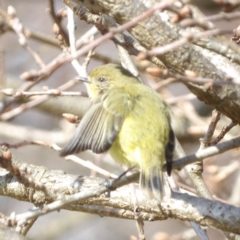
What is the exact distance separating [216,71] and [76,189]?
0.95m

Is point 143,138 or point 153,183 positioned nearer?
point 153,183

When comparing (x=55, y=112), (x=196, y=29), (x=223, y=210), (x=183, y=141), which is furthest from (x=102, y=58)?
(x=223, y=210)

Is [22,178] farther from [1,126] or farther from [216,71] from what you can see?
[1,126]

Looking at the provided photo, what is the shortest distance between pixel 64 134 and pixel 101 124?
2753 mm

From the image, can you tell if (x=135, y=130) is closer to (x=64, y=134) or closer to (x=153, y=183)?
(x=153, y=183)

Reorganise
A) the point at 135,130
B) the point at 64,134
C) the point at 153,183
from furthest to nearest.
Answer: the point at 64,134
the point at 135,130
the point at 153,183

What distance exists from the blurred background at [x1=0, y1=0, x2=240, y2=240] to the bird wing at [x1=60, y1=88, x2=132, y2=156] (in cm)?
153

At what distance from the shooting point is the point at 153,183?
2768mm

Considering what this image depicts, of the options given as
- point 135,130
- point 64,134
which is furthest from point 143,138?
point 64,134

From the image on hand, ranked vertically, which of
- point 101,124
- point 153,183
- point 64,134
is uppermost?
point 64,134

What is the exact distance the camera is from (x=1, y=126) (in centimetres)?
565

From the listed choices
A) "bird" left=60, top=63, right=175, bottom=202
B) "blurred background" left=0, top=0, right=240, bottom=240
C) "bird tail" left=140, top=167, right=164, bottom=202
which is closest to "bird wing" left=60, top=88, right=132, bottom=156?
"bird" left=60, top=63, right=175, bottom=202

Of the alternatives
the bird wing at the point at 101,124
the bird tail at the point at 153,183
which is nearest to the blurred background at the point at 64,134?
the bird wing at the point at 101,124

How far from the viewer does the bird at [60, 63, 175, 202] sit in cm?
278
